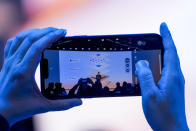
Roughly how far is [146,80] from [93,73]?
0.13 metres

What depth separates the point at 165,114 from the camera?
527mm

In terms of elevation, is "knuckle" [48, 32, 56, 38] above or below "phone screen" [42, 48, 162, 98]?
above

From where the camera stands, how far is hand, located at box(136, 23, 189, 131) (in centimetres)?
53

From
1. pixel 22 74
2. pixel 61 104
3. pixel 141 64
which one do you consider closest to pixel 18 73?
pixel 22 74

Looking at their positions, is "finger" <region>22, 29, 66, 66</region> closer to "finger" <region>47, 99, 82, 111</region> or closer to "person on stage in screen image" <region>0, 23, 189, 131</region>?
"person on stage in screen image" <region>0, 23, 189, 131</region>

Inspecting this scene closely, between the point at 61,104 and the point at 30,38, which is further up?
the point at 30,38

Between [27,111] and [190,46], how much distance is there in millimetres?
490

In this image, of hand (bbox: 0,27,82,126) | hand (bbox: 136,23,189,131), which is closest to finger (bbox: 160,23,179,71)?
hand (bbox: 136,23,189,131)

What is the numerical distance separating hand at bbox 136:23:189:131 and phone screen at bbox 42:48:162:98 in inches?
2.2

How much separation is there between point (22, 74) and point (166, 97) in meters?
0.28

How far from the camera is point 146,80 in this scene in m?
0.54

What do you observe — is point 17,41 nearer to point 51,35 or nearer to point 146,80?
point 51,35

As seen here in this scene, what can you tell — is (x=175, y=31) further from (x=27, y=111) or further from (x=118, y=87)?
(x=27, y=111)

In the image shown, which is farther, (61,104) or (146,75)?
(61,104)
